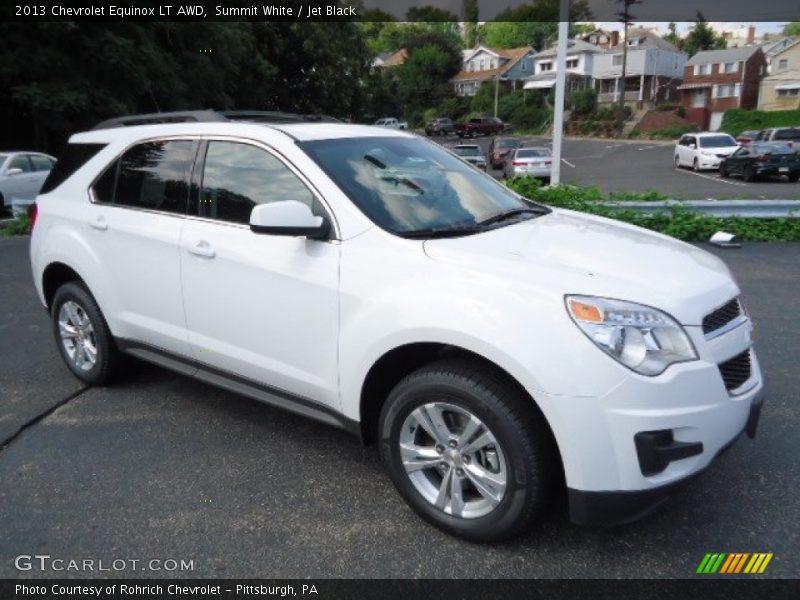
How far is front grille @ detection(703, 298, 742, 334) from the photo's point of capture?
9.14 ft

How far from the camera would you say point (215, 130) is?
3852 mm

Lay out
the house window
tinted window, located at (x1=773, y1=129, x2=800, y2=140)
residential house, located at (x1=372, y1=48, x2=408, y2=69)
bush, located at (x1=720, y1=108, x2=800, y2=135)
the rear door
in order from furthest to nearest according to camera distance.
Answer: residential house, located at (x1=372, y1=48, x2=408, y2=69) < the house window < bush, located at (x1=720, y1=108, x2=800, y2=135) < tinted window, located at (x1=773, y1=129, x2=800, y2=140) < the rear door

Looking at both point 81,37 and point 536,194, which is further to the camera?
point 81,37

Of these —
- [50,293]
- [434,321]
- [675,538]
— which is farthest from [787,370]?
[50,293]

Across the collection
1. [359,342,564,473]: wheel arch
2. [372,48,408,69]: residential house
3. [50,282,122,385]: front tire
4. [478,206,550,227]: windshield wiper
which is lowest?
[50,282,122,385]: front tire

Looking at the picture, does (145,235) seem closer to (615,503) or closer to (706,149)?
(615,503)

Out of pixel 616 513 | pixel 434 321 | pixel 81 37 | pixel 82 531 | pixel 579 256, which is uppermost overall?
pixel 81 37

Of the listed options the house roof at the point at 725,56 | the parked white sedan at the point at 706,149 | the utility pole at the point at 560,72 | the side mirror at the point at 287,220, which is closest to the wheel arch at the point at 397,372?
the side mirror at the point at 287,220

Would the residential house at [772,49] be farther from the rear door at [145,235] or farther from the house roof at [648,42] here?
the rear door at [145,235]

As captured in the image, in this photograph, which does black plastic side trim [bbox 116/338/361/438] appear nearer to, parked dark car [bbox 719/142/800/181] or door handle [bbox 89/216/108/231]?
door handle [bbox 89/216/108/231]

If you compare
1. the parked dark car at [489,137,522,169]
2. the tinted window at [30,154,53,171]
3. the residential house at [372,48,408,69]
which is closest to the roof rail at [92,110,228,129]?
the tinted window at [30,154,53,171]

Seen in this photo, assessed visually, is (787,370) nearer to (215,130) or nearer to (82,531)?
(215,130)

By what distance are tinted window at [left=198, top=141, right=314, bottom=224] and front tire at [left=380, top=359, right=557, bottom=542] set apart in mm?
1128
